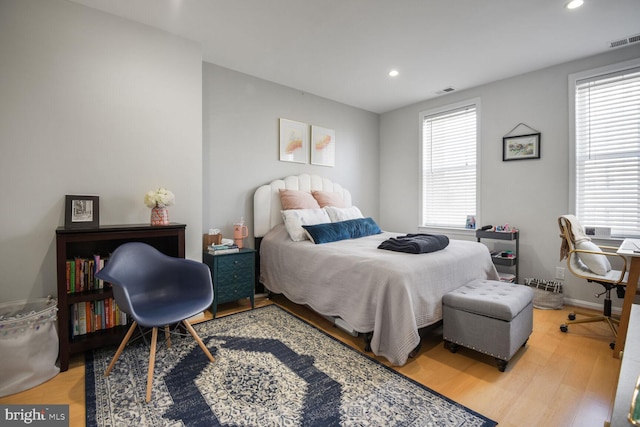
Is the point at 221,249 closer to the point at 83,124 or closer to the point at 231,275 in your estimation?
the point at 231,275

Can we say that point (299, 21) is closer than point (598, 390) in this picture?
No

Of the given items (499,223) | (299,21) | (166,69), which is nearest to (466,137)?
(499,223)

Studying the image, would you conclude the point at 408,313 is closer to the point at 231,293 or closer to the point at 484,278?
the point at 484,278

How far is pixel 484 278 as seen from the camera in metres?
2.91

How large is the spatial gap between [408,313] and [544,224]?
2630mm

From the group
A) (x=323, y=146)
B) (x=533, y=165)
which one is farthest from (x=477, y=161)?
(x=323, y=146)

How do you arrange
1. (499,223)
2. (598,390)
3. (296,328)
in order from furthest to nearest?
1. (499,223)
2. (296,328)
3. (598,390)

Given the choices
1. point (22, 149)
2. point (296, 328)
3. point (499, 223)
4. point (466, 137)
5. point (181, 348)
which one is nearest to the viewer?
point (22, 149)

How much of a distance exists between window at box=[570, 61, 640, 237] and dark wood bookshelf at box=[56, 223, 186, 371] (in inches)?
165

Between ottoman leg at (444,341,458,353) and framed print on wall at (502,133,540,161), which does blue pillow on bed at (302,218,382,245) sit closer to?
ottoman leg at (444,341,458,353)

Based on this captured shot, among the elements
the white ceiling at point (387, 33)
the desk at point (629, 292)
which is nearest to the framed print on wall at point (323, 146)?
the white ceiling at point (387, 33)

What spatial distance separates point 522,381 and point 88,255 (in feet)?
10.9

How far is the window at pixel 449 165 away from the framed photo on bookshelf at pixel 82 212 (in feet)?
13.6

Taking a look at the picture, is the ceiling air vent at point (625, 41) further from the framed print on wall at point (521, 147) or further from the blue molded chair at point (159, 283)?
the blue molded chair at point (159, 283)
